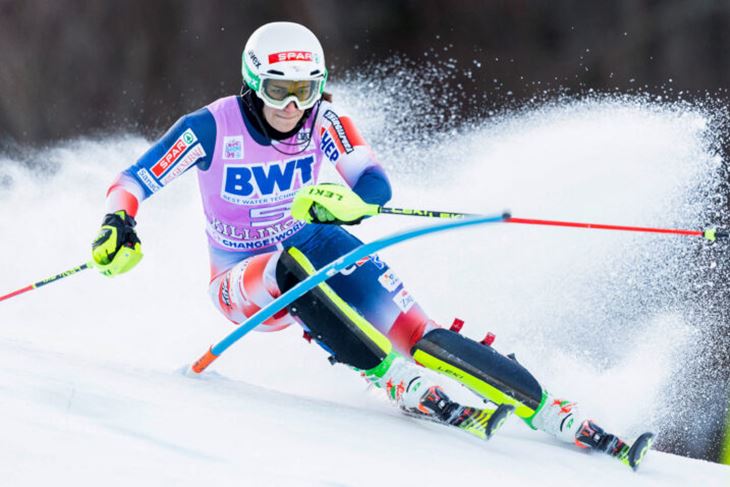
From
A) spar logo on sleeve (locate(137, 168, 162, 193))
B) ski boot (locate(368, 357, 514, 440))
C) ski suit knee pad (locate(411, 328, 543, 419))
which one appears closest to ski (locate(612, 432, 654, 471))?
ski suit knee pad (locate(411, 328, 543, 419))

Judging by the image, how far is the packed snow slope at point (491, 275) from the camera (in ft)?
9.16

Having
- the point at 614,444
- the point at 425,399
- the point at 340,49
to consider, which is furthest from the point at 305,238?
the point at 340,49

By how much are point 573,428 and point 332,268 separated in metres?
0.75

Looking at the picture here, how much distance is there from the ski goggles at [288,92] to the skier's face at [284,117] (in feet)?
0.08

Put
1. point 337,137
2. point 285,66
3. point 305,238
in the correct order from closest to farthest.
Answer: point 285,66 → point 337,137 → point 305,238

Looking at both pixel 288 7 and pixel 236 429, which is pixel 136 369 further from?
pixel 288 7

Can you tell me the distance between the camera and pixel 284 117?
2523 mm

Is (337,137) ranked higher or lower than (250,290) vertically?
higher

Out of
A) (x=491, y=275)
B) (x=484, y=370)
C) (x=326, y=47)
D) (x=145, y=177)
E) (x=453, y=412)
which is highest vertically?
(x=326, y=47)

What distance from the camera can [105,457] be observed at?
1.34 m

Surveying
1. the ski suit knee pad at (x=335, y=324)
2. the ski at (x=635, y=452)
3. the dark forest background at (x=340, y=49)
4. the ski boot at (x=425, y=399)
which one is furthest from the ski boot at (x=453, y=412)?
the dark forest background at (x=340, y=49)

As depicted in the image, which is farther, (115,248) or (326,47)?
(326,47)

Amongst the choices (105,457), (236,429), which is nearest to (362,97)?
(236,429)

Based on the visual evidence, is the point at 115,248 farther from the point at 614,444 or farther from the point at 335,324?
the point at 614,444
